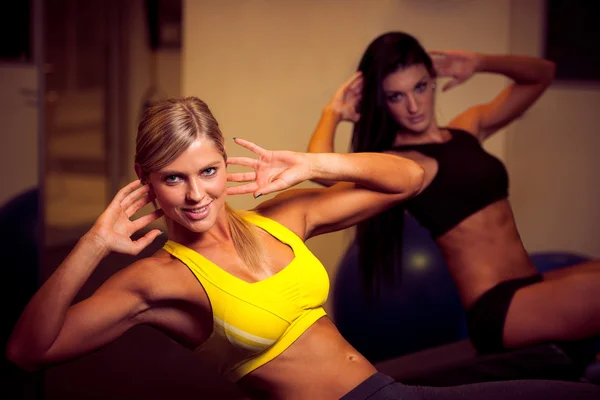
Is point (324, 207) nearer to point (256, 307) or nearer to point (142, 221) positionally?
point (256, 307)

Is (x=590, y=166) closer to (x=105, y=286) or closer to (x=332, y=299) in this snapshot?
(x=332, y=299)

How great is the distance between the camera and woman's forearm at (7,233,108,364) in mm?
1467

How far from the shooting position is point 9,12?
240 cm

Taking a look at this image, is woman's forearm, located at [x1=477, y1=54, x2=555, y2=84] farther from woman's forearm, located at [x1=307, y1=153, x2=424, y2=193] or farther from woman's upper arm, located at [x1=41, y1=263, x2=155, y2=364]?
woman's upper arm, located at [x1=41, y1=263, x2=155, y2=364]

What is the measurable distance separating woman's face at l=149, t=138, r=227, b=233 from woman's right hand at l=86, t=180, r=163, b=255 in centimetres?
5

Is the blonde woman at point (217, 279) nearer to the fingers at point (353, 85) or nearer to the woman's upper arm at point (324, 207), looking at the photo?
the woman's upper arm at point (324, 207)

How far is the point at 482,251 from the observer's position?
8.00 ft

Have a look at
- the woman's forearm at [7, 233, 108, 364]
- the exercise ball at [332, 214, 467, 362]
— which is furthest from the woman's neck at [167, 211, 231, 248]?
the exercise ball at [332, 214, 467, 362]

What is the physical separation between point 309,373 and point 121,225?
58 cm

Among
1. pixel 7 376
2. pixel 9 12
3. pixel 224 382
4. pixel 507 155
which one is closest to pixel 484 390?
pixel 224 382

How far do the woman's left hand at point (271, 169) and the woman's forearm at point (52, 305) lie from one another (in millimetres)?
399

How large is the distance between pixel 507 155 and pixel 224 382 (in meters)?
1.94

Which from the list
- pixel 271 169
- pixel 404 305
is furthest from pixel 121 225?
pixel 404 305

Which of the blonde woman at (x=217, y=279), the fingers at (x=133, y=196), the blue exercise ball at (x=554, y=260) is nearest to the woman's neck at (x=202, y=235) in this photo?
the blonde woman at (x=217, y=279)
